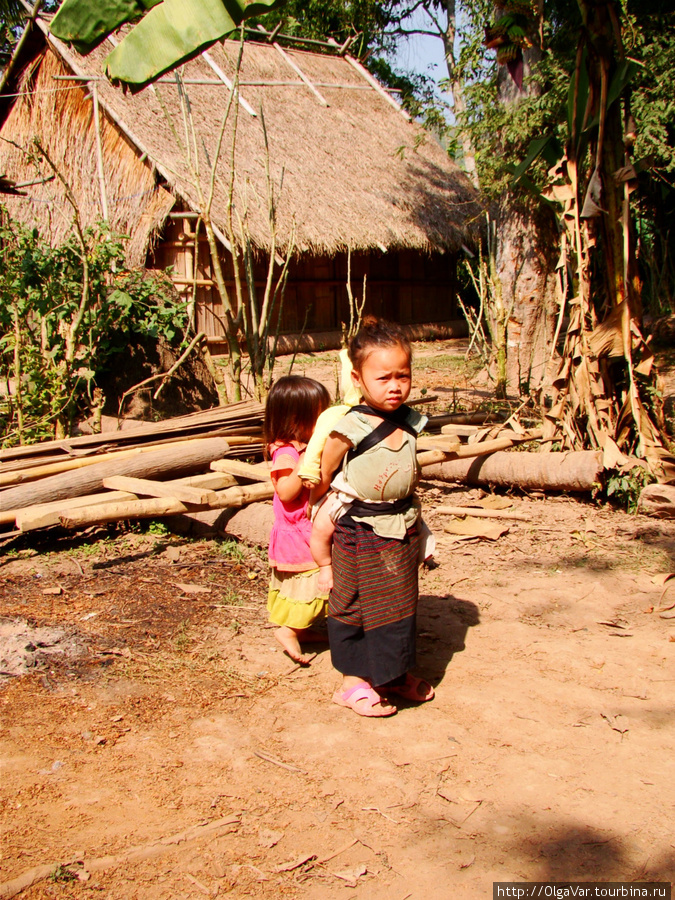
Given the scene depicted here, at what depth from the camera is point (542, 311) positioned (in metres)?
8.75

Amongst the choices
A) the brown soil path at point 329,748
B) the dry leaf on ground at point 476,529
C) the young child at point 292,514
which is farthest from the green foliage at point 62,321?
the young child at point 292,514

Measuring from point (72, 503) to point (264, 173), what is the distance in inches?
380

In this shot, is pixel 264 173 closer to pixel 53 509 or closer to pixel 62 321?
pixel 62 321

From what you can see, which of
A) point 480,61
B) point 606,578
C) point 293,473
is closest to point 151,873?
point 293,473

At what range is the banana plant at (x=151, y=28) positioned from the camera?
3406mm

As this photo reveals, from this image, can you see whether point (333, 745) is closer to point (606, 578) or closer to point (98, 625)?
point (98, 625)

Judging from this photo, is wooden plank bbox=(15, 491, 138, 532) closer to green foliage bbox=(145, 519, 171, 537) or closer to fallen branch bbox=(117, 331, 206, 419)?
green foliage bbox=(145, 519, 171, 537)

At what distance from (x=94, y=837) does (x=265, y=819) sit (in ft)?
1.54

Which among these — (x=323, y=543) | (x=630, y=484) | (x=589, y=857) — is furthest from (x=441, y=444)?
(x=589, y=857)

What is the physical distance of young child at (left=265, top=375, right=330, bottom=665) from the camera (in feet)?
10.5

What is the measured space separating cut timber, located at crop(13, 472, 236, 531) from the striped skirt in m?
1.99

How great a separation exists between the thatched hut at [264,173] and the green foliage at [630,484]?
5.81m

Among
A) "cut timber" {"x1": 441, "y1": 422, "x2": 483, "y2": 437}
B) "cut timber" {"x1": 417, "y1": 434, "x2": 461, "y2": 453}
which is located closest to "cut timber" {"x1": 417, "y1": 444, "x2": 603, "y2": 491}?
"cut timber" {"x1": 417, "y1": 434, "x2": 461, "y2": 453}

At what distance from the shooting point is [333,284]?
14.8m
